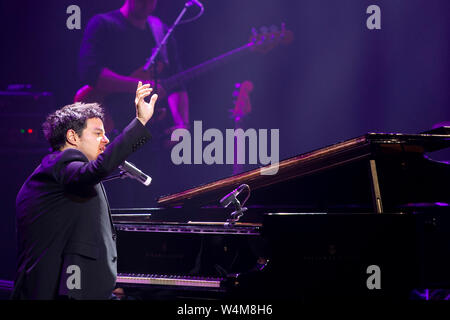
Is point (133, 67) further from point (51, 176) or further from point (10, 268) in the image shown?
point (51, 176)

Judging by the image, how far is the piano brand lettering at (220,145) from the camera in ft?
18.6

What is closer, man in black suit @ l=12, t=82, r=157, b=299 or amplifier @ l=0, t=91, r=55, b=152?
man in black suit @ l=12, t=82, r=157, b=299

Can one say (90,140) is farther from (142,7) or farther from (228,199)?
(142,7)

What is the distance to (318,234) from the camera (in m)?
2.83

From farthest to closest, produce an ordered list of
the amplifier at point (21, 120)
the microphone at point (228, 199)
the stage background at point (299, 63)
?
the stage background at point (299, 63), the amplifier at point (21, 120), the microphone at point (228, 199)

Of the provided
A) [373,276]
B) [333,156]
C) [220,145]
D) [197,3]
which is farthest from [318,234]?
[197,3]

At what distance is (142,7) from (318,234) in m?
4.03

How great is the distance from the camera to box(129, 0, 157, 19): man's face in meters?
5.88

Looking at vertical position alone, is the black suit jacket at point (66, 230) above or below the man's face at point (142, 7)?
below

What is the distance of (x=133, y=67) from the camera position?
19.1 ft

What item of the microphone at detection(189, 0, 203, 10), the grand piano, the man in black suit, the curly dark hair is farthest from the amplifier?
the man in black suit

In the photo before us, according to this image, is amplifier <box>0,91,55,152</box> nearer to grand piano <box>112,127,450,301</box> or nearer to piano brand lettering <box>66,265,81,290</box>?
grand piano <box>112,127,450,301</box>
